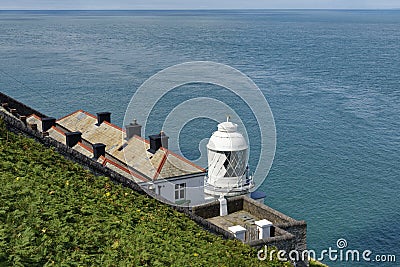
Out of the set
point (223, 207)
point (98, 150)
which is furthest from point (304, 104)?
point (223, 207)

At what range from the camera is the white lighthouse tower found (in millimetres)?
29266

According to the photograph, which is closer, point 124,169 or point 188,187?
point 124,169

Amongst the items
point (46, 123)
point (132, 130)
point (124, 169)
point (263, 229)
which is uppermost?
point (132, 130)

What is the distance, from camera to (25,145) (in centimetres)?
1585

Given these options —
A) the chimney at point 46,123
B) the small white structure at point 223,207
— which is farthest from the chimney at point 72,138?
the small white structure at point 223,207

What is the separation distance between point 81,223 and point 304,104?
63.6 m

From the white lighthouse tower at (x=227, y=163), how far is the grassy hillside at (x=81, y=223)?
13.1 m

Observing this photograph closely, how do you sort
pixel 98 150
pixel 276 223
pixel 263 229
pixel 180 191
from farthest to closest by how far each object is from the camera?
pixel 98 150 < pixel 180 191 < pixel 276 223 < pixel 263 229

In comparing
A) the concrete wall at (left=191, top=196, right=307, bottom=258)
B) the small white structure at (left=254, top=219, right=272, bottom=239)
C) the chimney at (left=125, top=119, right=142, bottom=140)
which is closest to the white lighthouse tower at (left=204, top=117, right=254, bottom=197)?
the concrete wall at (left=191, top=196, right=307, bottom=258)

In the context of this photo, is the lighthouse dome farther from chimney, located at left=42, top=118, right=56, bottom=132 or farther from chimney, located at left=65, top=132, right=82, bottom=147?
chimney, located at left=42, top=118, right=56, bottom=132

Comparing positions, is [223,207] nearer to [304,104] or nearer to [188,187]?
[188,187]

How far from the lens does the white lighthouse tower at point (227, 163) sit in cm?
2927

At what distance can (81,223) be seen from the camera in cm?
1171

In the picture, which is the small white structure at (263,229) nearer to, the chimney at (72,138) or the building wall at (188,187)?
the building wall at (188,187)
